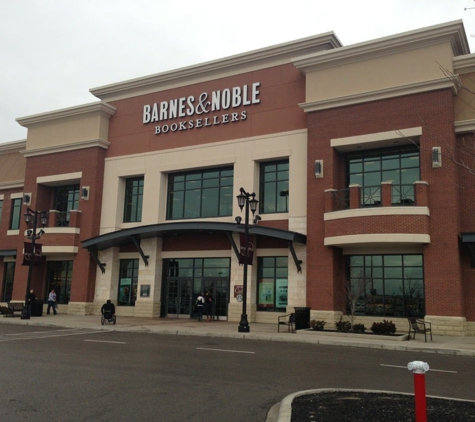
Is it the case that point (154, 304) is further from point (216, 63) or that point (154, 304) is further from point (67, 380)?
point (67, 380)

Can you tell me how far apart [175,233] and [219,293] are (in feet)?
13.7

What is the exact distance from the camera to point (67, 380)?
9633 millimetres

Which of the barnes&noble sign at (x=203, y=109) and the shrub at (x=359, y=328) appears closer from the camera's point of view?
the shrub at (x=359, y=328)

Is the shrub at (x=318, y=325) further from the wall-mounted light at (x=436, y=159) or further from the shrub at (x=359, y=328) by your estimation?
the wall-mounted light at (x=436, y=159)

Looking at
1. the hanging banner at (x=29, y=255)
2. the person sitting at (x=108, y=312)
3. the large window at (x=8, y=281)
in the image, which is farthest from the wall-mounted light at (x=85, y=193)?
the person sitting at (x=108, y=312)

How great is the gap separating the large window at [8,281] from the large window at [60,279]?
439 centimetres

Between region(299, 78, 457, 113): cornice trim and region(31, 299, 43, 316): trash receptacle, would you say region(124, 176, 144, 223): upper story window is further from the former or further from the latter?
region(299, 78, 457, 113): cornice trim

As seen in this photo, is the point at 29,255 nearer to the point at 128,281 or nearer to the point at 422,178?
the point at 128,281

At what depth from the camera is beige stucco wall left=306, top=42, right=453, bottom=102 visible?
2252 centimetres

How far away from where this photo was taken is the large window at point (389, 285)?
74.0 feet

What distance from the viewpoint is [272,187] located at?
27.1m

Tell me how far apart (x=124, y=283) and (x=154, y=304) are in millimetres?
2985

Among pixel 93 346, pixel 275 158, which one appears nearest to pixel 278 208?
pixel 275 158

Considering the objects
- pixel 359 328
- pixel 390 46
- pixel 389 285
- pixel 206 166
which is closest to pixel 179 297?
pixel 206 166
